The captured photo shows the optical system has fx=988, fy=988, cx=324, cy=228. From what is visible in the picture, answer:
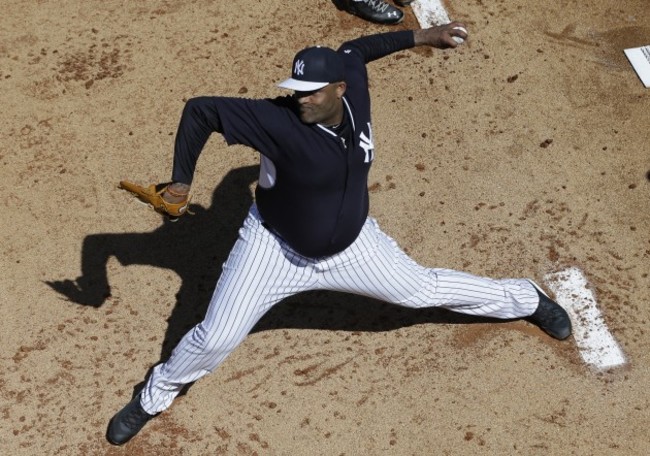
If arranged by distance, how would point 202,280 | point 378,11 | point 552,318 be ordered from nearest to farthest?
point 552,318
point 202,280
point 378,11

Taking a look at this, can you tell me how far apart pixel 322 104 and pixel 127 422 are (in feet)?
6.10

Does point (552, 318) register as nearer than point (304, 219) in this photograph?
No

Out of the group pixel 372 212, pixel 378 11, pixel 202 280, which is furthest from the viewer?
pixel 378 11

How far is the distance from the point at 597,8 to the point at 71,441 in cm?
430

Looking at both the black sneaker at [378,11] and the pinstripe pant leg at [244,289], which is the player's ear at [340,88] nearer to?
the pinstripe pant leg at [244,289]

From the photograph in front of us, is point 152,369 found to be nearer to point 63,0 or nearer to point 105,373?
point 105,373

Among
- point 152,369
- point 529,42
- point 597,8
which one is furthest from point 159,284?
point 597,8

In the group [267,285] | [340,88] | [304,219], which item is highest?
[340,88]

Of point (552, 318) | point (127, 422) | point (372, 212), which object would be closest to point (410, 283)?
point (552, 318)

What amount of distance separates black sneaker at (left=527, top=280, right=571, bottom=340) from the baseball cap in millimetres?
1784

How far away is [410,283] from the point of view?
4.54 m

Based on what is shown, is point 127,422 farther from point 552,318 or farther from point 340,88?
point 552,318

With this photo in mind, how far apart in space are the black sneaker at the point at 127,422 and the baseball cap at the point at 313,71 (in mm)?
1765

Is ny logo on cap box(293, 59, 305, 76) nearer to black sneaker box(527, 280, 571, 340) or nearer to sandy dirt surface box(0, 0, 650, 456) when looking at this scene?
sandy dirt surface box(0, 0, 650, 456)
